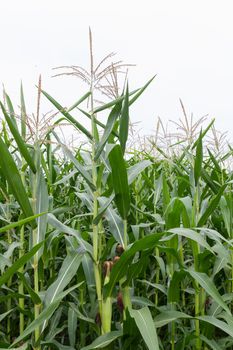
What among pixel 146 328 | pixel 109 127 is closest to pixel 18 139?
pixel 109 127

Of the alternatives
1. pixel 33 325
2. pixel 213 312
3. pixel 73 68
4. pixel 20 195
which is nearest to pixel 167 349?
pixel 213 312

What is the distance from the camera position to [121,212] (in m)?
1.85

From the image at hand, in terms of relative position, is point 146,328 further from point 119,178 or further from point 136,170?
point 136,170

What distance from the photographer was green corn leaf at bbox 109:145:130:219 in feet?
5.57

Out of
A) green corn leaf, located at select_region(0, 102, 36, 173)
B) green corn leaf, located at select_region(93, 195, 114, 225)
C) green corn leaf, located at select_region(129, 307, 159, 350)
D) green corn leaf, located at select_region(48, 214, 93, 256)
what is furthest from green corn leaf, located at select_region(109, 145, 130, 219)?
green corn leaf, located at select_region(129, 307, 159, 350)

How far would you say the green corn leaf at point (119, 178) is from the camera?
170 centimetres

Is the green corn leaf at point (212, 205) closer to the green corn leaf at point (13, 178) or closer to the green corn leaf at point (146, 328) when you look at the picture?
the green corn leaf at point (146, 328)

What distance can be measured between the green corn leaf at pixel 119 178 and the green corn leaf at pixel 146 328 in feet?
1.36

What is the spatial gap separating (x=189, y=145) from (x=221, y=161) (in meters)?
0.92

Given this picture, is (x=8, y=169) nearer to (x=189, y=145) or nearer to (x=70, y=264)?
(x=70, y=264)

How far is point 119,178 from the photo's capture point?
1.74 meters

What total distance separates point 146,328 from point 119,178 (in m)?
0.54

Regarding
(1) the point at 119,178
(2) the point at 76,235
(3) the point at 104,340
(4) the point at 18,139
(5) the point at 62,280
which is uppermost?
(4) the point at 18,139

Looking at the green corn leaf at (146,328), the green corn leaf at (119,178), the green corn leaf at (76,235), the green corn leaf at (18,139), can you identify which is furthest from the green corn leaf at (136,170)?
the green corn leaf at (146,328)
